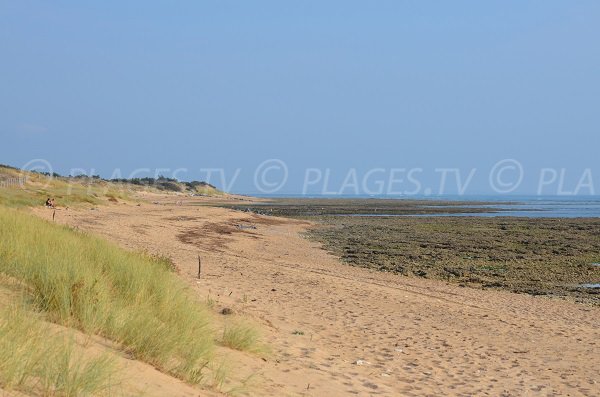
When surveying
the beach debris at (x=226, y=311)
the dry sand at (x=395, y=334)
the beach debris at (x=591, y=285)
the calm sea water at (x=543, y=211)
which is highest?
the calm sea water at (x=543, y=211)

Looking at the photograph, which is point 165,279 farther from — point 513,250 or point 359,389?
point 513,250

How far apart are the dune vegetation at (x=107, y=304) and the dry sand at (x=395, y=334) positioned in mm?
772

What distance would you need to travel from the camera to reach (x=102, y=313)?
625 cm

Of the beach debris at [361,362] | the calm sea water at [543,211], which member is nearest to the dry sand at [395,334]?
the beach debris at [361,362]

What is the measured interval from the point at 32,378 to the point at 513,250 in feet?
91.6

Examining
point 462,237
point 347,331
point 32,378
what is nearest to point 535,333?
point 347,331

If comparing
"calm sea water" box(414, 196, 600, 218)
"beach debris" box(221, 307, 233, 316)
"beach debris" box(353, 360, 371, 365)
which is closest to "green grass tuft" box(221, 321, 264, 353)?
"beach debris" box(353, 360, 371, 365)

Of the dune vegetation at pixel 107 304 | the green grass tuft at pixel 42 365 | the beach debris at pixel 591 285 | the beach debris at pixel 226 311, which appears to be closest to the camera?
the green grass tuft at pixel 42 365

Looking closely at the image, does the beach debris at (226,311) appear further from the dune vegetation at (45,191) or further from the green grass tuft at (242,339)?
the dune vegetation at (45,191)

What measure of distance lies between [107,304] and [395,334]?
19.5ft

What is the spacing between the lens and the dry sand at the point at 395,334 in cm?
778

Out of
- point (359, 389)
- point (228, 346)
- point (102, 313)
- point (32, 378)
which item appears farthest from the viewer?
point (228, 346)

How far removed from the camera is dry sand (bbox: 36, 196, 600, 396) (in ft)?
25.5

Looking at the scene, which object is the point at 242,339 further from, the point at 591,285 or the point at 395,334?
the point at 591,285
